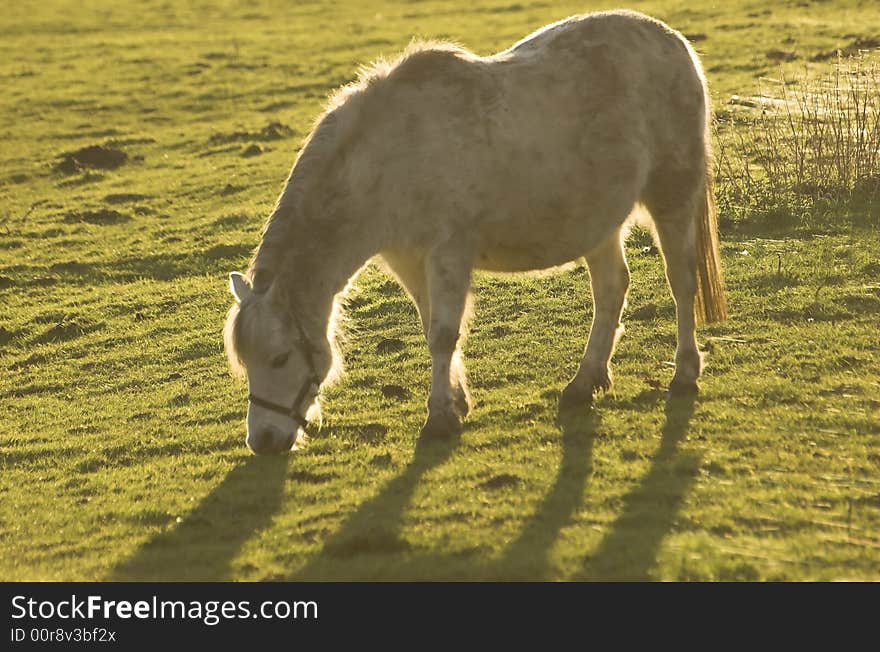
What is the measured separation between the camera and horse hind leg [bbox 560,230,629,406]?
8625mm

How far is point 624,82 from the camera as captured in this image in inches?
333

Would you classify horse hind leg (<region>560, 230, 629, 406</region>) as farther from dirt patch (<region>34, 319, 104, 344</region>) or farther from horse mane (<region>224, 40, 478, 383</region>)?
dirt patch (<region>34, 319, 104, 344</region>)

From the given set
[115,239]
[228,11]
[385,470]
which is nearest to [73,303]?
[115,239]

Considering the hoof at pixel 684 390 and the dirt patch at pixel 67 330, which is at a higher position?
the hoof at pixel 684 390

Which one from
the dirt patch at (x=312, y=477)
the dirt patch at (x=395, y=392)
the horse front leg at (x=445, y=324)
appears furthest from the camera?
the dirt patch at (x=395, y=392)

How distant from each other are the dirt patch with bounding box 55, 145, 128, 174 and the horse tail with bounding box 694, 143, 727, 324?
13850mm

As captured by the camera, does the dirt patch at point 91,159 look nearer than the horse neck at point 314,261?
No

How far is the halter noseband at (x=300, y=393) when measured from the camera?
24.1ft

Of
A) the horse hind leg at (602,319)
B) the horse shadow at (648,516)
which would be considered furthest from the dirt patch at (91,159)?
the horse shadow at (648,516)

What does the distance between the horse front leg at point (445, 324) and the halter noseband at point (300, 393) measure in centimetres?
82

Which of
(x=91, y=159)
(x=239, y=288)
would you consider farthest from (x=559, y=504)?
(x=91, y=159)

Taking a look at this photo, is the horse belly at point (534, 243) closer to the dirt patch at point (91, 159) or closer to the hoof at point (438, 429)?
the hoof at point (438, 429)

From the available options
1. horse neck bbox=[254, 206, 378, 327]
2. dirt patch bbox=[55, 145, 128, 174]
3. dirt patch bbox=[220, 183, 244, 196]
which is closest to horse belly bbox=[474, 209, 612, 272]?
horse neck bbox=[254, 206, 378, 327]

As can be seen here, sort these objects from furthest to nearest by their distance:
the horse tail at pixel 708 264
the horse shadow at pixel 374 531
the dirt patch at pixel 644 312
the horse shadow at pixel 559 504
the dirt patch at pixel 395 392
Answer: the dirt patch at pixel 644 312
the dirt patch at pixel 395 392
the horse tail at pixel 708 264
the horse shadow at pixel 374 531
the horse shadow at pixel 559 504
